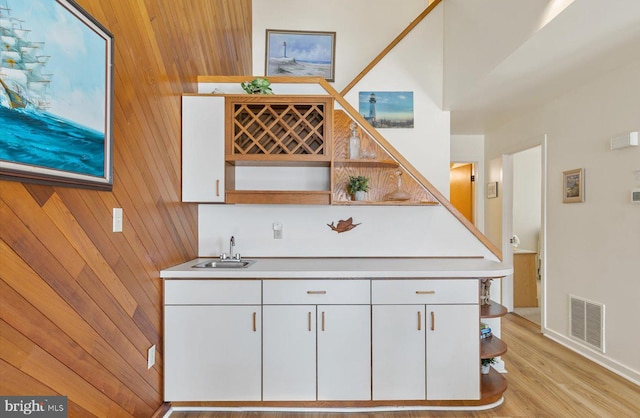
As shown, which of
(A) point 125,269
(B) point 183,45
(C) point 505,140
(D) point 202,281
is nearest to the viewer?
(A) point 125,269

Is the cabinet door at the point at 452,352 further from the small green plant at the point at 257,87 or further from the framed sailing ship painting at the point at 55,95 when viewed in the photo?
the framed sailing ship painting at the point at 55,95

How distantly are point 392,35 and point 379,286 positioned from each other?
344 cm

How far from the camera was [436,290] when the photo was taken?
208cm

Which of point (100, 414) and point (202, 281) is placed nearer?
point (100, 414)

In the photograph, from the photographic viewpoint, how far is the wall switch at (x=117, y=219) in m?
1.59

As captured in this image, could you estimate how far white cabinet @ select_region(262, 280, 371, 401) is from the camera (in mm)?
2070

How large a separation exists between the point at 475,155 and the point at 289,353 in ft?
12.8

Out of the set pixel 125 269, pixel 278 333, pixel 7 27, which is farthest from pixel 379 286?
pixel 7 27

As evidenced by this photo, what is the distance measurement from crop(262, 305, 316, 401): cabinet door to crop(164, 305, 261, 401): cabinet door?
68 millimetres

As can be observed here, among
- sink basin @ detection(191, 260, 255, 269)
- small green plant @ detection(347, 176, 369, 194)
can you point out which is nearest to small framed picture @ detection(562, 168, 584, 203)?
small green plant @ detection(347, 176, 369, 194)

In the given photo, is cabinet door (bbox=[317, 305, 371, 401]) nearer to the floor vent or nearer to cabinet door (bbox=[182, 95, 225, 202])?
cabinet door (bbox=[182, 95, 225, 202])

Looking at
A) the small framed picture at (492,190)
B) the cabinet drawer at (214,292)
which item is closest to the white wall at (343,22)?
the small framed picture at (492,190)

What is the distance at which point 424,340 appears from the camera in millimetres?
2084

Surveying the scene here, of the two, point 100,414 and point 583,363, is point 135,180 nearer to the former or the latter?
point 100,414
